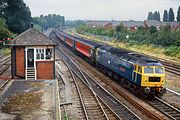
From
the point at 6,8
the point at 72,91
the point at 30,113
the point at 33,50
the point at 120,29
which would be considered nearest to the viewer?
the point at 30,113

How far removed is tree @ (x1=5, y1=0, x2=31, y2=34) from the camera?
227ft

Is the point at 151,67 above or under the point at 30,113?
above

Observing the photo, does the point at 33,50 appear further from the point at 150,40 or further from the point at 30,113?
the point at 150,40

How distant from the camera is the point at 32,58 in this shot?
25625 millimetres

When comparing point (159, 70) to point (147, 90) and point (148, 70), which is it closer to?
point (148, 70)

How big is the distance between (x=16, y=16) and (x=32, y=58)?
47.3 metres

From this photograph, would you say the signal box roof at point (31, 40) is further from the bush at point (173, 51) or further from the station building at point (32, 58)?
the bush at point (173, 51)

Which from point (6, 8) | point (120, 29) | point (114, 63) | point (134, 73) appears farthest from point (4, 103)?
point (120, 29)

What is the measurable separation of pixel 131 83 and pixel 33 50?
8.47 metres

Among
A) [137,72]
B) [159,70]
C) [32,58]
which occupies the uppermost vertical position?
[32,58]

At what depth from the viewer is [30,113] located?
46.8 ft

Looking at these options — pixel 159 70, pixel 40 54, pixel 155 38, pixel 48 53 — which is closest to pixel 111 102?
pixel 159 70

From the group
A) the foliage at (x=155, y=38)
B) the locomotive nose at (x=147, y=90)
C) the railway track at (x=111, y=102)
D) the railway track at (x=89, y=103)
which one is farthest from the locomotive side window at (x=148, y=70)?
the foliage at (x=155, y=38)

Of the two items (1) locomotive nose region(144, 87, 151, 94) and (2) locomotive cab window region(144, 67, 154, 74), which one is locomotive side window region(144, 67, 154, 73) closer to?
(2) locomotive cab window region(144, 67, 154, 74)
